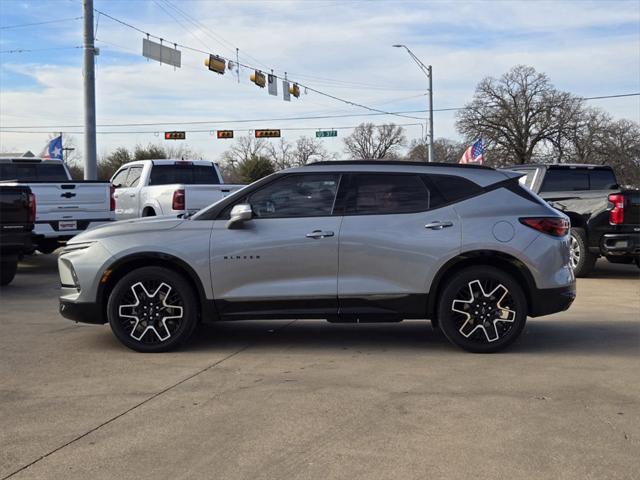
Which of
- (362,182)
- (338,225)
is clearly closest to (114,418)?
(338,225)

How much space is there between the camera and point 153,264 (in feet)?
20.9

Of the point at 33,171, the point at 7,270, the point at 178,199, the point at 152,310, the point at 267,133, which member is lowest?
the point at 7,270

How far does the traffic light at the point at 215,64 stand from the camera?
24875 mm

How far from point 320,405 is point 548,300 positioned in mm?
2628

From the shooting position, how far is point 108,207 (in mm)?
12852

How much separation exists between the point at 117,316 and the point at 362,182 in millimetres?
2609

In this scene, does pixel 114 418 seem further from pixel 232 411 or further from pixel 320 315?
pixel 320 315

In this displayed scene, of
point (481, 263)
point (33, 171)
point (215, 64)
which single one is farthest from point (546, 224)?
point (215, 64)

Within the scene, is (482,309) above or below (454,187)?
below

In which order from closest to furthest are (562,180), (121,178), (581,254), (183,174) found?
(581,254)
(562,180)
(183,174)
(121,178)

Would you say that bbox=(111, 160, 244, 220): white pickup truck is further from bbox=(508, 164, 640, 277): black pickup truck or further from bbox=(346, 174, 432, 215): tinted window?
bbox=(346, 174, 432, 215): tinted window

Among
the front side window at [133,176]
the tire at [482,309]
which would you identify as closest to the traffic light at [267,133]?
the front side window at [133,176]

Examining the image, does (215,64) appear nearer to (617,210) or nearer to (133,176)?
(133,176)

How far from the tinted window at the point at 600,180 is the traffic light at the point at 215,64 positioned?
52.1 ft
